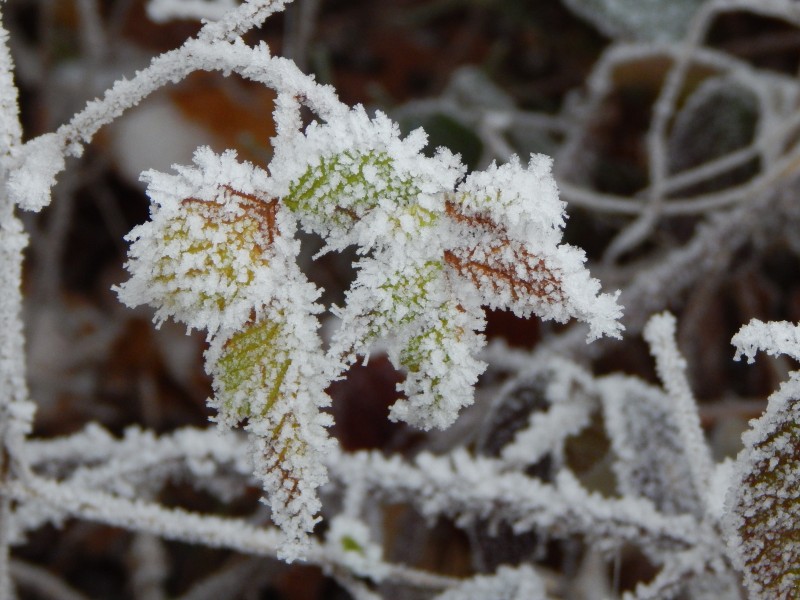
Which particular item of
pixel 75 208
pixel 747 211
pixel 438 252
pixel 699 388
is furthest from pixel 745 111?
pixel 75 208

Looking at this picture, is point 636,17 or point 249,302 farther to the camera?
point 636,17

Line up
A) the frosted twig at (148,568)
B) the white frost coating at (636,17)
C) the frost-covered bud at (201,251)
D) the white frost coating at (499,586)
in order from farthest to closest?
the white frost coating at (636,17) < the frosted twig at (148,568) < the white frost coating at (499,586) < the frost-covered bud at (201,251)

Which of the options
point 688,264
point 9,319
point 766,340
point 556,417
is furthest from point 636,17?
point 9,319

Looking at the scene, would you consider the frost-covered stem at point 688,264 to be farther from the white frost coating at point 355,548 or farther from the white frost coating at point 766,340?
the white frost coating at point 766,340

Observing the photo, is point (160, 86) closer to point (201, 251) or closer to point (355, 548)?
point (201, 251)

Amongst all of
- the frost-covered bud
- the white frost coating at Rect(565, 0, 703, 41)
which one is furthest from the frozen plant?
the white frost coating at Rect(565, 0, 703, 41)

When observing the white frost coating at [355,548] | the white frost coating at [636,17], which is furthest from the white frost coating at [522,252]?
the white frost coating at [636,17]

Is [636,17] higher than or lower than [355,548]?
higher

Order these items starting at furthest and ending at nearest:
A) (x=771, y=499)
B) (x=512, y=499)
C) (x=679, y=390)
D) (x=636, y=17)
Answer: (x=636, y=17) → (x=512, y=499) → (x=679, y=390) → (x=771, y=499)
